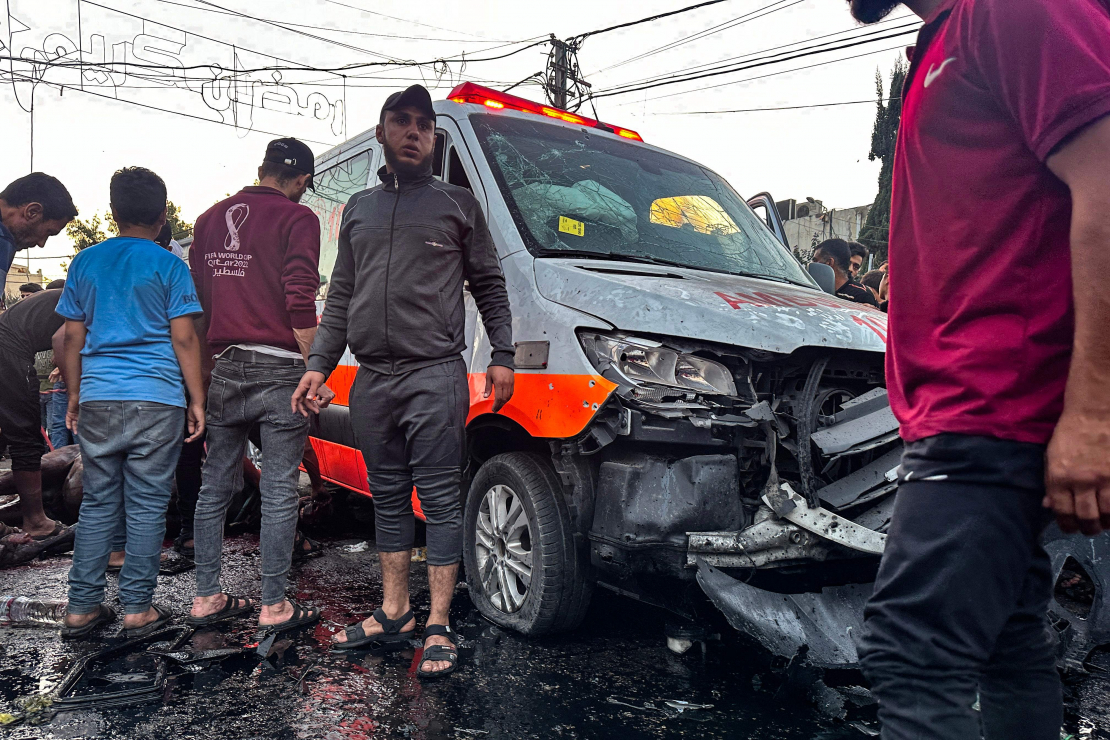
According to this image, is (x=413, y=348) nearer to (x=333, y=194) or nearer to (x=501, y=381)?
(x=501, y=381)

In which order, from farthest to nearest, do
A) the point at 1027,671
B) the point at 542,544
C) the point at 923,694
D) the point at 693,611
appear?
the point at 542,544 → the point at 693,611 → the point at 1027,671 → the point at 923,694

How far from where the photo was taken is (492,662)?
2.88 m

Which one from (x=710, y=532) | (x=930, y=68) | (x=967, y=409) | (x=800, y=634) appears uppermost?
(x=930, y=68)

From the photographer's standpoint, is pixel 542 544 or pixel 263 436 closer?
pixel 542 544

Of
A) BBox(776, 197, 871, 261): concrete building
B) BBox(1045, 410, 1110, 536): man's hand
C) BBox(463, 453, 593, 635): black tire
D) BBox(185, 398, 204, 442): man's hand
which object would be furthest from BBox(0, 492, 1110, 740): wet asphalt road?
BBox(776, 197, 871, 261): concrete building

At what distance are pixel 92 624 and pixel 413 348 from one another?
6.08 ft

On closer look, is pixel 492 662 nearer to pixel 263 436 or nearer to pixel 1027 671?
pixel 263 436

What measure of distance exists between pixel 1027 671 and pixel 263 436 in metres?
2.86

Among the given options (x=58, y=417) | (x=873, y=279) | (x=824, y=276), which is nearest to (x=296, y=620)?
(x=824, y=276)

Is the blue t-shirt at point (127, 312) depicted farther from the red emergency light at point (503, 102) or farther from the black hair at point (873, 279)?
the black hair at point (873, 279)

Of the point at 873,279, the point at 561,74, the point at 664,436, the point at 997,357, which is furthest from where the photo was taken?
the point at 561,74

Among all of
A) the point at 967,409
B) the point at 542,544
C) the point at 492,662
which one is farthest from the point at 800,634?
the point at 967,409

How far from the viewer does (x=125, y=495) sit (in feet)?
10.8

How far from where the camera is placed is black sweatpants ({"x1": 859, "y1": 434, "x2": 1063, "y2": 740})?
121cm
